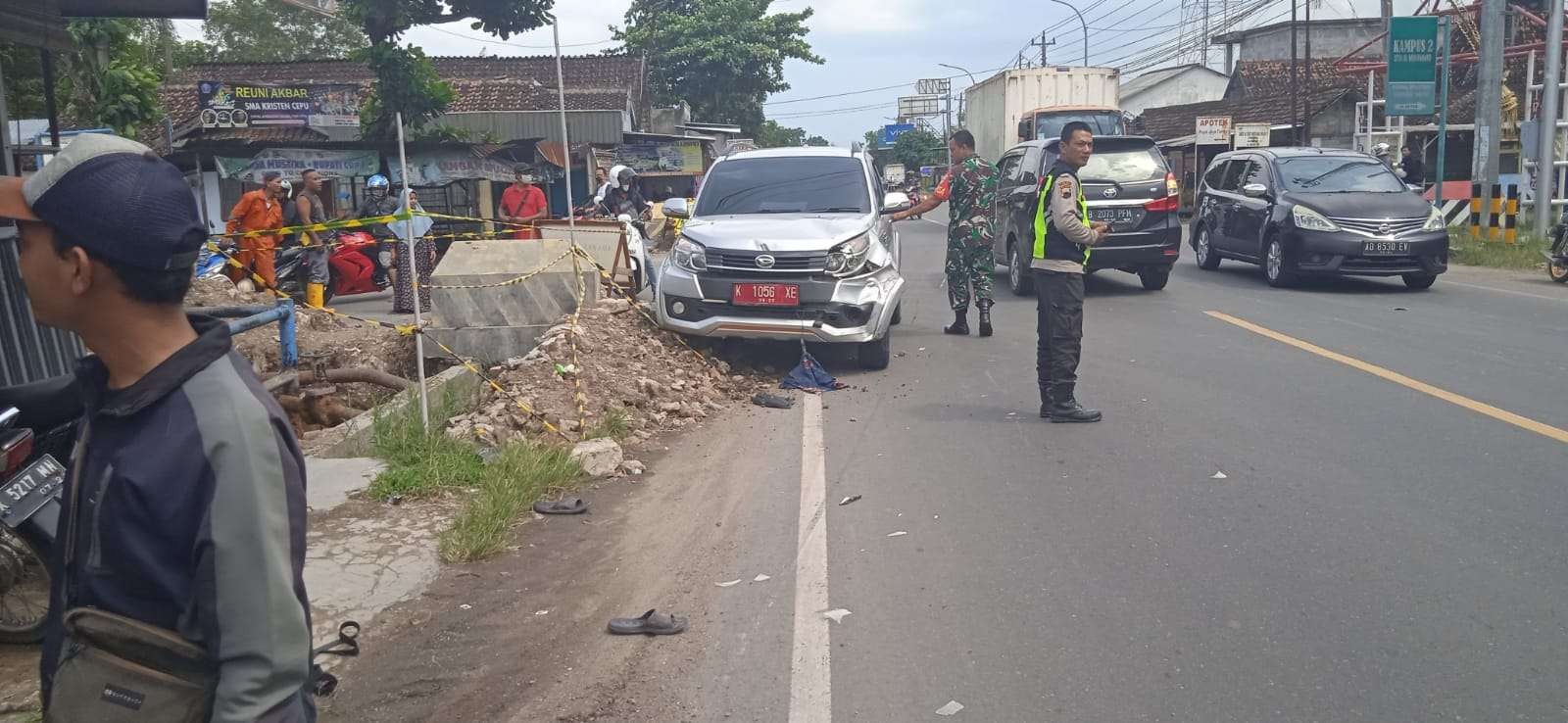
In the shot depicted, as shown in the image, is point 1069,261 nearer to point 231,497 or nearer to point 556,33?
point 556,33

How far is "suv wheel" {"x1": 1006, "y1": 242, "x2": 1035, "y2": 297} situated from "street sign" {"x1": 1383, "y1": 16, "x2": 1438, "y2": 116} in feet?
39.9

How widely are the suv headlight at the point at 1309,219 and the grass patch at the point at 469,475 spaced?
10584mm

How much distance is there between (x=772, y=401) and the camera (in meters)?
9.10

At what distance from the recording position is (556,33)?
9492 mm

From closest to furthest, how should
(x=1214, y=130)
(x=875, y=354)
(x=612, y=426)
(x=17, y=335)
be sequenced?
(x=17, y=335), (x=612, y=426), (x=875, y=354), (x=1214, y=130)

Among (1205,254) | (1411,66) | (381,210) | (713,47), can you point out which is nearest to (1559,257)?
(1205,254)

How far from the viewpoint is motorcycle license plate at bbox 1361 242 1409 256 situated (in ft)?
48.0

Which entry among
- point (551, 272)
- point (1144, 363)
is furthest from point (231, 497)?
point (1144, 363)

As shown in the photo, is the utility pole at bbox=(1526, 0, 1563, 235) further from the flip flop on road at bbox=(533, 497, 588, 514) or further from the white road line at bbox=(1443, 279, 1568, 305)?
the flip flop on road at bbox=(533, 497, 588, 514)

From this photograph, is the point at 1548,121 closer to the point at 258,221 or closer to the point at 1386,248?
the point at 1386,248

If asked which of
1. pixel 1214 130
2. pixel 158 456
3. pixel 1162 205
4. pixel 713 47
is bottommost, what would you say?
pixel 158 456

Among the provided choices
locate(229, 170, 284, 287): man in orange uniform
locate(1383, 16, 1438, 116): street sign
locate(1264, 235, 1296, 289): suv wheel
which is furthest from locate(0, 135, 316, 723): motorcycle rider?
locate(1383, 16, 1438, 116): street sign

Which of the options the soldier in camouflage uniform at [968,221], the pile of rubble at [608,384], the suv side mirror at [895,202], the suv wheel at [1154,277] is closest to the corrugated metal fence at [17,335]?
the pile of rubble at [608,384]

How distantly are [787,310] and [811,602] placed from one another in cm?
488
